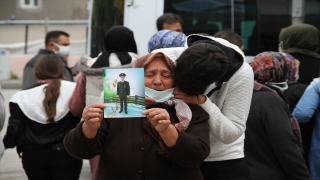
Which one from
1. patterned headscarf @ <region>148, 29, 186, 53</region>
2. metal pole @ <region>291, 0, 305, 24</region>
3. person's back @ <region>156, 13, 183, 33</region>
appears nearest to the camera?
patterned headscarf @ <region>148, 29, 186, 53</region>

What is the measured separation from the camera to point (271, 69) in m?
4.37

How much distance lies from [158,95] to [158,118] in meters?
0.24

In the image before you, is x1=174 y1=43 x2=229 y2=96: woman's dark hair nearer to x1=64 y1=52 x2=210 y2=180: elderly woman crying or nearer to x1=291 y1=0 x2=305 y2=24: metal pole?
x1=64 y1=52 x2=210 y2=180: elderly woman crying

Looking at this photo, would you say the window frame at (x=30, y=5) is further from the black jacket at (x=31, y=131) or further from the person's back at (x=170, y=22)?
the black jacket at (x=31, y=131)

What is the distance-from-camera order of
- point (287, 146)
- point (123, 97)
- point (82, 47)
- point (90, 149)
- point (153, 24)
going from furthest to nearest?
point (82, 47) < point (153, 24) < point (287, 146) < point (90, 149) < point (123, 97)

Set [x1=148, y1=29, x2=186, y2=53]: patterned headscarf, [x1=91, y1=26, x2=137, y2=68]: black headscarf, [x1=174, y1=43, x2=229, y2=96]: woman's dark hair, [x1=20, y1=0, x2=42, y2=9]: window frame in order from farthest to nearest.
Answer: [x1=20, y1=0, x2=42, y2=9]: window frame, [x1=91, y1=26, x2=137, y2=68]: black headscarf, [x1=148, y1=29, x2=186, y2=53]: patterned headscarf, [x1=174, y1=43, x2=229, y2=96]: woman's dark hair

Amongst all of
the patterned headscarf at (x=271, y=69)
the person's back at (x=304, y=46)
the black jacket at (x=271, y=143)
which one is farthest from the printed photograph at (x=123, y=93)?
the person's back at (x=304, y=46)

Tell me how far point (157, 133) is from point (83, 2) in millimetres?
31839

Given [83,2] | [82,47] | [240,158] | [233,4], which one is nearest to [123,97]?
[240,158]

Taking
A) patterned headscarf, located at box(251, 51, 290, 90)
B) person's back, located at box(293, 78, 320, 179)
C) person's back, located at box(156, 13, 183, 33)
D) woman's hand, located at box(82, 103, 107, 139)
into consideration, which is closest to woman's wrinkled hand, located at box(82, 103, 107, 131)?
woman's hand, located at box(82, 103, 107, 139)

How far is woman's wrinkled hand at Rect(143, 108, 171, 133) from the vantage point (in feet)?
8.57

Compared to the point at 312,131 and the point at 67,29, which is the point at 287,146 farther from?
the point at 67,29

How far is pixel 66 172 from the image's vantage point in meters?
5.36

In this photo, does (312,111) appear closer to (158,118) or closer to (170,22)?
(170,22)
